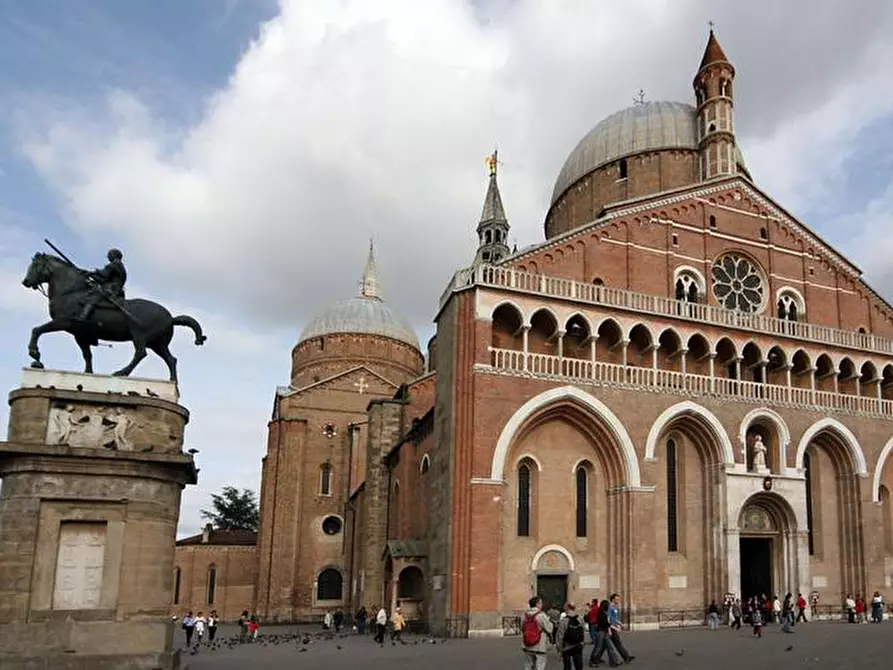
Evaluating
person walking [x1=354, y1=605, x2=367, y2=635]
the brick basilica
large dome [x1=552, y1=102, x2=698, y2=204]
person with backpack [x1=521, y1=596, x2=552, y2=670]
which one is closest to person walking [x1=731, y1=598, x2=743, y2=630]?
the brick basilica

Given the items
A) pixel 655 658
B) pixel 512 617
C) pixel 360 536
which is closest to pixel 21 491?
pixel 655 658

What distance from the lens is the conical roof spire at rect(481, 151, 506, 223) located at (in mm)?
49328

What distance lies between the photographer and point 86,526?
13.2 m

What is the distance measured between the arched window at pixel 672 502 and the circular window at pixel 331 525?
75.0 ft

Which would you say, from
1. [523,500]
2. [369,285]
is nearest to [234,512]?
[369,285]

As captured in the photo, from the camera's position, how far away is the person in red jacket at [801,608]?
27750 millimetres

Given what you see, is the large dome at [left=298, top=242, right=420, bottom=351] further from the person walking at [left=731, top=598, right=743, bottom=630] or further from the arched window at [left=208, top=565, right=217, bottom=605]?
the person walking at [left=731, top=598, right=743, bottom=630]

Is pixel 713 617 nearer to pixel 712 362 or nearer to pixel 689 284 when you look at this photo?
pixel 712 362

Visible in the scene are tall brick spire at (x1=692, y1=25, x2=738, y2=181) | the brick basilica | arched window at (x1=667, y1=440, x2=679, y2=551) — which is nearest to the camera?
the brick basilica

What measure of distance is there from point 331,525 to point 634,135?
1080 inches

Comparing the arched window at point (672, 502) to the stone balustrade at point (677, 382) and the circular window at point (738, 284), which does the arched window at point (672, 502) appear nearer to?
the stone balustrade at point (677, 382)

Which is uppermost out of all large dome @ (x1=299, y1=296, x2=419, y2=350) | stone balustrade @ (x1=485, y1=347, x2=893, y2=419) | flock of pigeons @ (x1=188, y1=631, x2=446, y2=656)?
large dome @ (x1=299, y1=296, x2=419, y2=350)

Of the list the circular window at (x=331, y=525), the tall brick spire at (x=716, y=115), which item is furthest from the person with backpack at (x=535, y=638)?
the circular window at (x=331, y=525)

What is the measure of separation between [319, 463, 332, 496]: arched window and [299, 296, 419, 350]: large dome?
11778mm
